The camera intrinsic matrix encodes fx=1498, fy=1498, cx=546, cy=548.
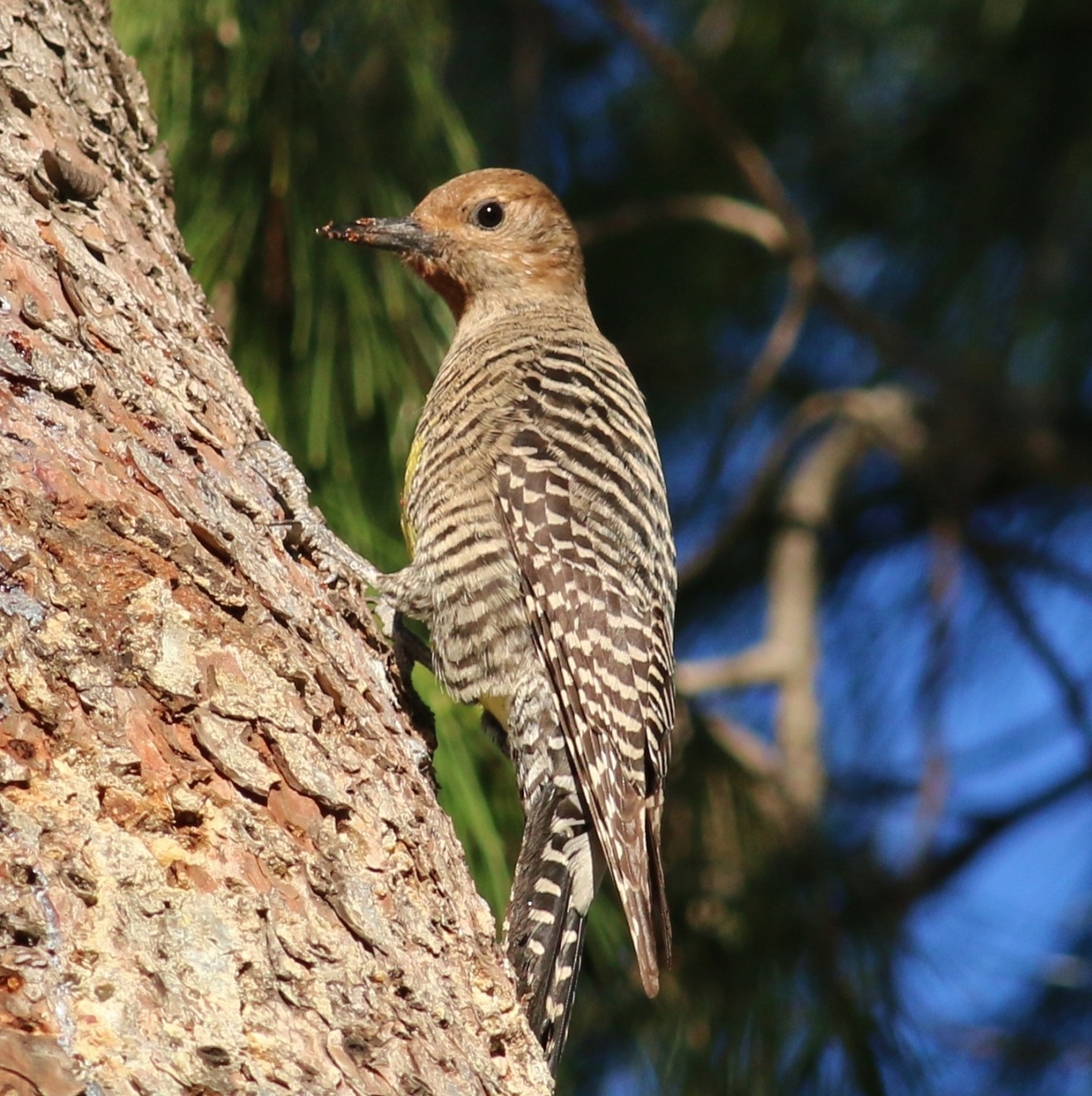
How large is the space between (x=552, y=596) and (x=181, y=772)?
152 cm

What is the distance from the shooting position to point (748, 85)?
5.69 meters

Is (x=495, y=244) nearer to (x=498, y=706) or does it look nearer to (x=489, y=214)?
(x=489, y=214)

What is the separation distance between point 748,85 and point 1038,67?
1.05 metres

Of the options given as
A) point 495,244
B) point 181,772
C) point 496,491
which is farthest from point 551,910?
point 495,244

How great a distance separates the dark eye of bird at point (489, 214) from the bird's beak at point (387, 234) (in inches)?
10.1

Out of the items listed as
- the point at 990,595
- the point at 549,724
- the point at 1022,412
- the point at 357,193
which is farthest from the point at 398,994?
the point at 990,595

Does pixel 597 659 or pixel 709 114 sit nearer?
pixel 597 659

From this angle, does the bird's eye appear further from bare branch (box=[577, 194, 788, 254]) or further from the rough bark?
the rough bark

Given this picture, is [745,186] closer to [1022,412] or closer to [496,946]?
[1022,412]

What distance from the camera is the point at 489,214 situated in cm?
421

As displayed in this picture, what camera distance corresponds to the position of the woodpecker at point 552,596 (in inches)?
116

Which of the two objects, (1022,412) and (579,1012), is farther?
(1022,412)

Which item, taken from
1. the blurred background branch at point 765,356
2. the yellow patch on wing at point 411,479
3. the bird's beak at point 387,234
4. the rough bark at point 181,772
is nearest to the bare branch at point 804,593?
the blurred background branch at point 765,356

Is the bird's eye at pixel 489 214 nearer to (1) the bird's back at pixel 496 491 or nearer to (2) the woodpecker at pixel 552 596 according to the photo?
(2) the woodpecker at pixel 552 596
